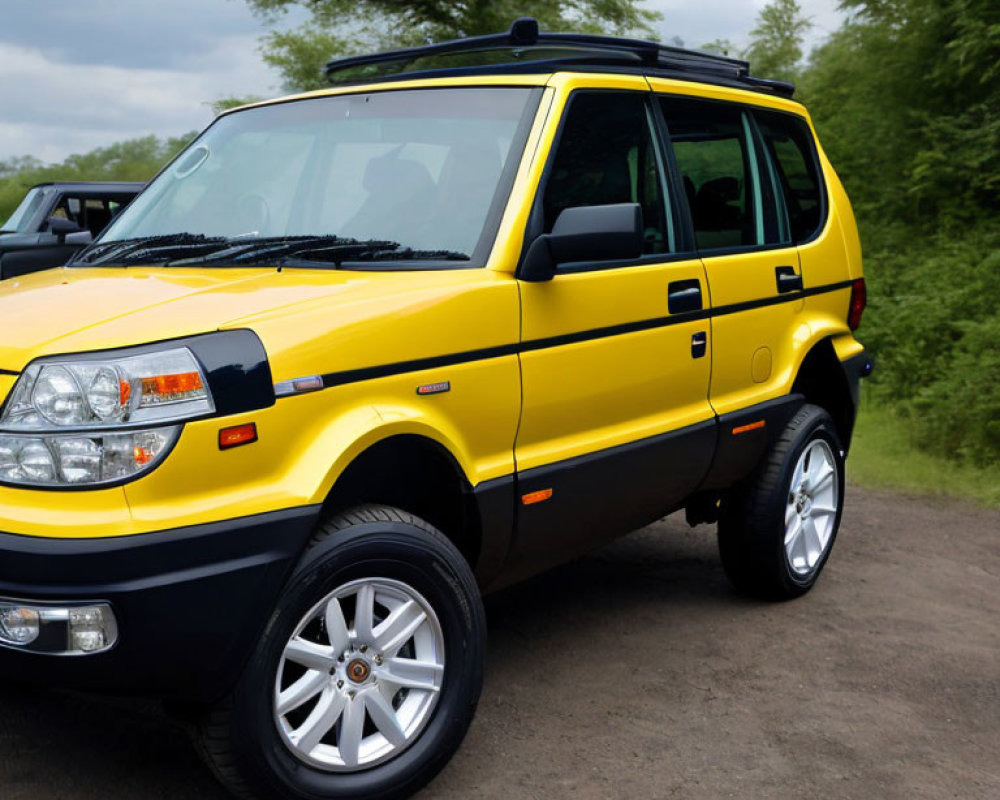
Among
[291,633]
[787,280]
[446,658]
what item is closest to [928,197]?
[787,280]

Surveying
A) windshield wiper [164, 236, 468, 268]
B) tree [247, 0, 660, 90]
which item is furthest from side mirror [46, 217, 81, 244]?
tree [247, 0, 660, 90]

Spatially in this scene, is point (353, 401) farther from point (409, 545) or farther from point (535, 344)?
point (535, 344)

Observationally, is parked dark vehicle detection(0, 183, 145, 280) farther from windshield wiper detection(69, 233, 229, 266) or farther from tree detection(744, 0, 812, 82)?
tree detection(744, 0, 812, 82)

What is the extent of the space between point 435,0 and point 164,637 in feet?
101

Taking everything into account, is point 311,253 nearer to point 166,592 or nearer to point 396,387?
point 396,387

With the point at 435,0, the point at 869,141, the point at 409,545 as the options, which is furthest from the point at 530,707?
the point at 435,0

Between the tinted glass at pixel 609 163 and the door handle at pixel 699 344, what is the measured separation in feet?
1.08

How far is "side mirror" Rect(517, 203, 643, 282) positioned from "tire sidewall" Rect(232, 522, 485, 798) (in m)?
0.90

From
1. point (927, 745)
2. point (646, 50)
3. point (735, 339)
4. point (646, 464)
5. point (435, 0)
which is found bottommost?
point (927, 745)

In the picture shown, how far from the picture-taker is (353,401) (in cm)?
308

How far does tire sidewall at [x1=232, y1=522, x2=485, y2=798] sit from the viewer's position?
2.91 metres

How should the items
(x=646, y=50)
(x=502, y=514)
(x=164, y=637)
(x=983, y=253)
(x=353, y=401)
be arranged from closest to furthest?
(x=164, y=637) < (x=353, y=401) < (x=502, y=514) < (x=646, y=50) < (x=983, y=253)

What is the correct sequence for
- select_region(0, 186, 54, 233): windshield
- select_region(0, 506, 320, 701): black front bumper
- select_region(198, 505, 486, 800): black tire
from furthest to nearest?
select_region(0, 186, 54, 233): windshield
select_region(198, 505, 486, 800): black tire
select_region(0, 506, 320, 701): black front bumper

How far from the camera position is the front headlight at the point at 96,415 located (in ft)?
8.79
